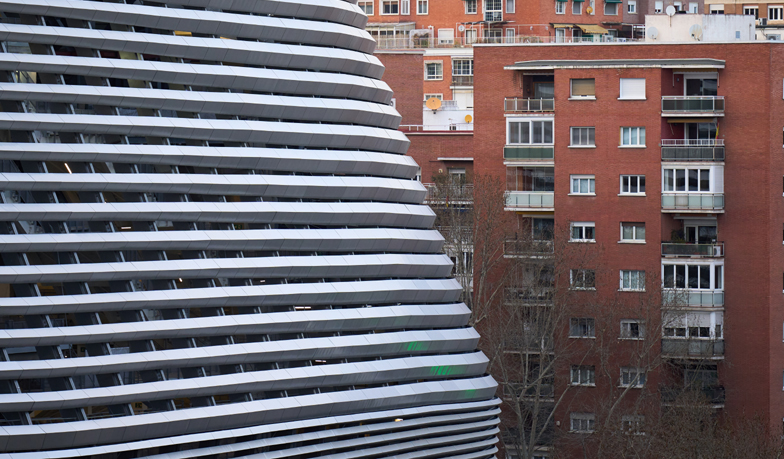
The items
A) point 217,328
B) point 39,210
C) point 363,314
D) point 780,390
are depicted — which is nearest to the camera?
point 39,210

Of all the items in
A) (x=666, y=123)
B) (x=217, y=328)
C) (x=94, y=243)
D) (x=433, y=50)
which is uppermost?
(x=433, y=50)

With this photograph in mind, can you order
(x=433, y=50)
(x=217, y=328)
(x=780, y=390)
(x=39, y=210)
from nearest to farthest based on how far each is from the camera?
(x=39, y=210), (x=217, y=328), (x=780, y=390), (x=433, y=50)

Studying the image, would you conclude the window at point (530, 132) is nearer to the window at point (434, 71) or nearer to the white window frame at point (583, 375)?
the white window frame at point (583, 375)

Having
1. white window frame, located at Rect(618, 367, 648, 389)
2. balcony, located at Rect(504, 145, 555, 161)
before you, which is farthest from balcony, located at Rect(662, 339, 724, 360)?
balcony, located at Rect(504, 145, 555, 161)

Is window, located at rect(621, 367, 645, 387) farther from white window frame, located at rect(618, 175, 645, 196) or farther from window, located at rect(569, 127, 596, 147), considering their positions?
window, located at rect(569, 127, 596, 147)

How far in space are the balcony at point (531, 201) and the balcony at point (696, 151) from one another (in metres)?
7.35

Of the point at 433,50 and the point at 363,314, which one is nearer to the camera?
the point at 363,314

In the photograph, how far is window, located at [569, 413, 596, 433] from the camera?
7519 centimetres

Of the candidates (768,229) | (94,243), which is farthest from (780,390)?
(94,243)

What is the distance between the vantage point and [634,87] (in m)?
76.1

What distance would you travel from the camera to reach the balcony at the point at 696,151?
246 feet

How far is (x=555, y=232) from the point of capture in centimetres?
7562

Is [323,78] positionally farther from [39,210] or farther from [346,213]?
[39,210]

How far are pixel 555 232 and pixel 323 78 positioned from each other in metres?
→ 25.9
